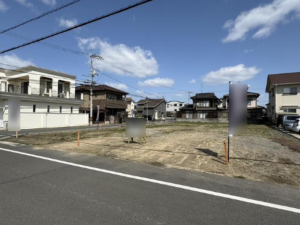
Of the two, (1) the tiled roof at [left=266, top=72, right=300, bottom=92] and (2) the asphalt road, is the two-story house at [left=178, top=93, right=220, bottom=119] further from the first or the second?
(2) the asphalt road

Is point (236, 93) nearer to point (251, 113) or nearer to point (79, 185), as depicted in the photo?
point (79, 185)

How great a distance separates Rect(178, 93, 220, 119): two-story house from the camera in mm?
46344

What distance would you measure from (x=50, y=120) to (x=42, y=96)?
361 cm

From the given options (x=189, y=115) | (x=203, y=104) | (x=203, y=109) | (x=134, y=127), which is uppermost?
(x=203, y=104)

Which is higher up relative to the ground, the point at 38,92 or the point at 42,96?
the point at 38,92

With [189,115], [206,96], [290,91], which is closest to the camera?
[290,91]

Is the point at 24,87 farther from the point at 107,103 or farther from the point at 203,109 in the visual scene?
the point at 203,109

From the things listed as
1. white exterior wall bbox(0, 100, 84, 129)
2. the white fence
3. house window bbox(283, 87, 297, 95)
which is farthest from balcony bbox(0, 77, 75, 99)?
house window bbox(283, 87, 297, 95)

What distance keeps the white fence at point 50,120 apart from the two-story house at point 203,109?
26.4 meters

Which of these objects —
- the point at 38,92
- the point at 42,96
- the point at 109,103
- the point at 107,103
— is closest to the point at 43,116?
the point at 42,96

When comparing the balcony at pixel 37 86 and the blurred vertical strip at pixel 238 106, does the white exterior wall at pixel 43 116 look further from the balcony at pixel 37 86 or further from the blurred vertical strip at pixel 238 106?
the blurred vertical strip at pixel 238 106

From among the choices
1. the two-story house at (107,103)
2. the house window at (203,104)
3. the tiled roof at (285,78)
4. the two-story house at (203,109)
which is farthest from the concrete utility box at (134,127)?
the house window at (203,104)

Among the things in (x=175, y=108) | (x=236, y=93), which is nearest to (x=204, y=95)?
(x=175, y=108)

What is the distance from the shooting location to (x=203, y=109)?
47.0 meters
